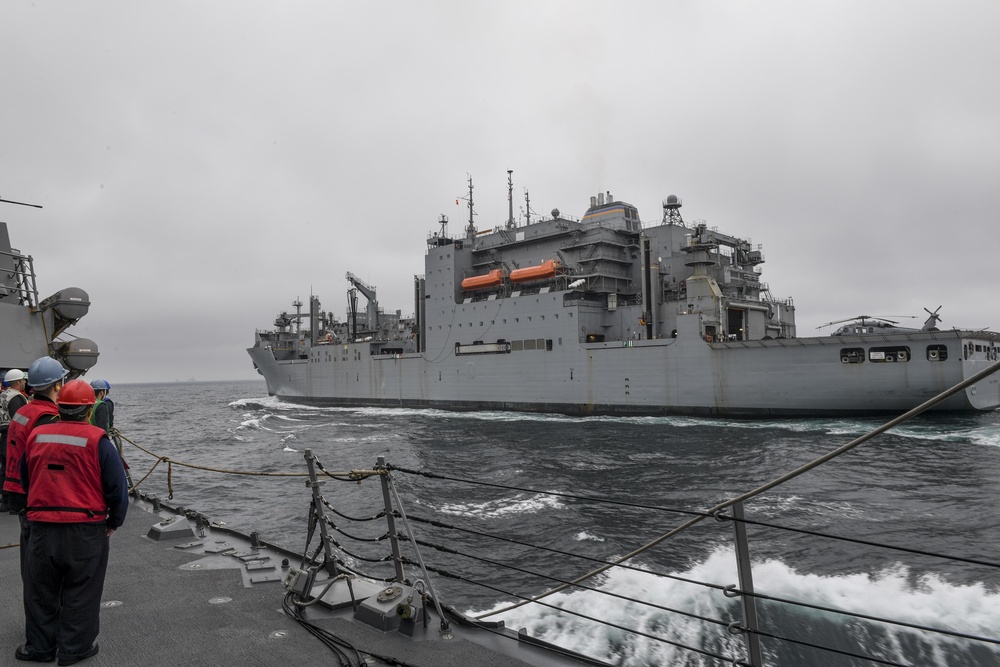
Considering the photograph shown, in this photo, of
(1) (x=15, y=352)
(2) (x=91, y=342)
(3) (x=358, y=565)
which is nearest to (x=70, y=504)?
(3) (x=358, y=565)

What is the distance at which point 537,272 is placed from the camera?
3198 cm

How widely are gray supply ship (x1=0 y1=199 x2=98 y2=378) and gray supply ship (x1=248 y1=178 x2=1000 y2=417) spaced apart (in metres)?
21.4

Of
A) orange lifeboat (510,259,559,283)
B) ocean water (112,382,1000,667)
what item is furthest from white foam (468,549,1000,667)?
orange lifeboat (510,259,559,283)

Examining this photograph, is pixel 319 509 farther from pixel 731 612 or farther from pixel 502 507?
pixel 502 507

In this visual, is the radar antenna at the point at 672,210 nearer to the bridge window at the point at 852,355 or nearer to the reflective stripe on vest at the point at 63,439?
the bridge window at the point at 852,355

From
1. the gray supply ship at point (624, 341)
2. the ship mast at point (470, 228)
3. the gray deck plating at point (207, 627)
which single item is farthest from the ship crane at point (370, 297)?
the gray deck plating at point (207, 627)

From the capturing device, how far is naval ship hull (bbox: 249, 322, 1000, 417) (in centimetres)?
2198

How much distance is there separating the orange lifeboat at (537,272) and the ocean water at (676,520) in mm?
10129

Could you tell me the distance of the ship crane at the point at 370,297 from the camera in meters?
44.2

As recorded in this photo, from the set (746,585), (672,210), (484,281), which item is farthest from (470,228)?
(746,585)

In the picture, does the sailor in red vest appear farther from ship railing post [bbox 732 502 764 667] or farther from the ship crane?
the ship crane

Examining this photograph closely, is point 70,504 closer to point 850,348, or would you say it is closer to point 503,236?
point 850,348

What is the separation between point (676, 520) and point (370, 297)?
36444 mm

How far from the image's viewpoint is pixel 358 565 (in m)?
8.80
